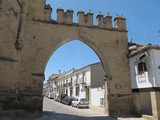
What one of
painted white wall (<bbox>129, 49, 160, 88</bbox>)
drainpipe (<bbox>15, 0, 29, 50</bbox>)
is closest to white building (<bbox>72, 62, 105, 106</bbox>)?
painted white wall (<bbox>129, 49, 160, 88</bbox>)

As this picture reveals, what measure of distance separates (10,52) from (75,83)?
20678 millimetres

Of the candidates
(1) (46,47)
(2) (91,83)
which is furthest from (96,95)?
(1) (46,47)

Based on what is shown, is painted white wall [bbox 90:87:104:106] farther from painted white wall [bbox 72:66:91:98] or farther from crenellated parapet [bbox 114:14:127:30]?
crenellated parapet [bbox 114:14:127:30]

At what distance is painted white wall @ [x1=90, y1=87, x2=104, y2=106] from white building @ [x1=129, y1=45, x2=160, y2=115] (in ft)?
23.1

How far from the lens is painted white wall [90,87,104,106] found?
2039 centimetres

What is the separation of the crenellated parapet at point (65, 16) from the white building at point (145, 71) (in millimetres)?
4985

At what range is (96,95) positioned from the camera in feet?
70.8

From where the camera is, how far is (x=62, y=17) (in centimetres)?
1295

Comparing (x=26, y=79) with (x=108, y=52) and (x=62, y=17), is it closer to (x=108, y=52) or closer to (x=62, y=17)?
(x=62, y=17)

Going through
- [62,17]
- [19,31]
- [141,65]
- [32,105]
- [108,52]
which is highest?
[62,17]

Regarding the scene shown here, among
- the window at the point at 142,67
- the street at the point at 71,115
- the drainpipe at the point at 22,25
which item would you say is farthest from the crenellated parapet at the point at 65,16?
the street at the point at 71,115

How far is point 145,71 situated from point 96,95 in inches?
420

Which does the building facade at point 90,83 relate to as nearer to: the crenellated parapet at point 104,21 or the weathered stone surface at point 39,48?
the weathered stone surface at point 39,48

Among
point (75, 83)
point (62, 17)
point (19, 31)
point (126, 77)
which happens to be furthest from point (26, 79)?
point (75, 83)
